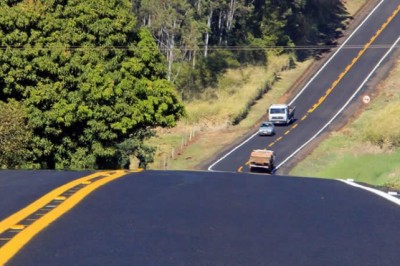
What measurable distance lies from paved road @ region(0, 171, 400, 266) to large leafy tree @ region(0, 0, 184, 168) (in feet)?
78.2

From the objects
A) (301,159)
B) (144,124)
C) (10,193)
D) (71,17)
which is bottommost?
(301,159)

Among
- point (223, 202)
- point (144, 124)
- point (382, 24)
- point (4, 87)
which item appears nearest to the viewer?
point (223, 202)

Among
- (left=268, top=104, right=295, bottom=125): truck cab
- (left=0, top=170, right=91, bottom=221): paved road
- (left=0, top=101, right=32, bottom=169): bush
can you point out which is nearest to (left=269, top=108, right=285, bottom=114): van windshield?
(left=268, top=104, right=295, bottom=125): truck cab

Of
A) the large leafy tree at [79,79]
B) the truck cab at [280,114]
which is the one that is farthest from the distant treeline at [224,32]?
the large leafy tree at [79,79]

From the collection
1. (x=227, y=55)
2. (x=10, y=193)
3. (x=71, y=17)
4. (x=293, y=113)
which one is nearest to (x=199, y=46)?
(x=227, y=55)

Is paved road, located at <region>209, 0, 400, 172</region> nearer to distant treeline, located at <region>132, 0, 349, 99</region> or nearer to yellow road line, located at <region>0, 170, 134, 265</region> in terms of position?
distant treeline, located at <region>132, 0, 349, 99</region>

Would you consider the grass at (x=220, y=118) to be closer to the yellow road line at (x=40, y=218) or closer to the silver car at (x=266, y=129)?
the silver car at (x=266, y=129)

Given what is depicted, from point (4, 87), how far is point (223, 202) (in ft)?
87.5

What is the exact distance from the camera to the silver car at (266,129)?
201 feet

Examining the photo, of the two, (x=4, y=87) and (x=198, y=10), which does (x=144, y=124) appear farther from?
(x=198, y=10)

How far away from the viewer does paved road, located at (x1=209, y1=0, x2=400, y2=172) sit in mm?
58312

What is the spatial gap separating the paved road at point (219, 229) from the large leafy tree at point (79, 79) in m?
23.8

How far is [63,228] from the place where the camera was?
6176 millimetres

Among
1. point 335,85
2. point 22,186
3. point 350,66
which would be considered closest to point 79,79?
point 22,186
